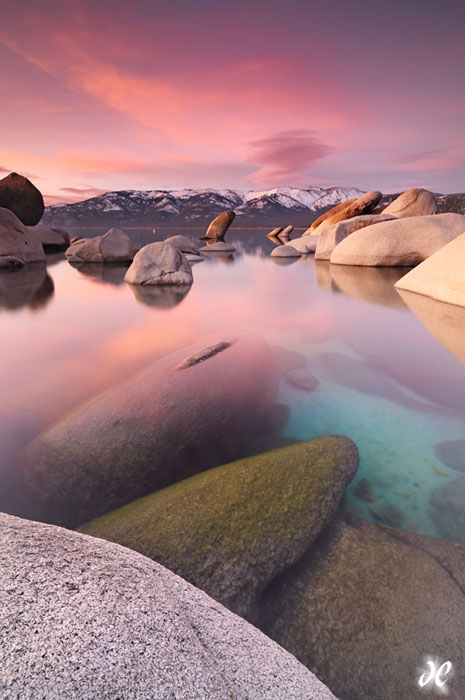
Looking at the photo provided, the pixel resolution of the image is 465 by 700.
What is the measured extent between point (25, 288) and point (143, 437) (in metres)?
10.4

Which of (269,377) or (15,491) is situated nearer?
(15,491)

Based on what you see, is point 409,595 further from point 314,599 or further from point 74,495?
point 74,495

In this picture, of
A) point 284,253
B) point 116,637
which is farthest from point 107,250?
point 116,637

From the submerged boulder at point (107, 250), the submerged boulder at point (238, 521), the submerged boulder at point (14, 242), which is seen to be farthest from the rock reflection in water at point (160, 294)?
the submerged boulder at point (14, 242)

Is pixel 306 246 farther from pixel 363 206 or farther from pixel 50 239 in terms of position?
pixel 50 239

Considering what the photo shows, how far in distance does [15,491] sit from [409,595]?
256 cm

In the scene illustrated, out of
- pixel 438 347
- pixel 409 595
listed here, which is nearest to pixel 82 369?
pixel 409 595

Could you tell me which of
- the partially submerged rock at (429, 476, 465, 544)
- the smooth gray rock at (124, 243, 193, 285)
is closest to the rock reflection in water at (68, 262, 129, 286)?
the smooth gray rock at (124, 243, 193, 285)

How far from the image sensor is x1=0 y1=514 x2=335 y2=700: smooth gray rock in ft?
2.82

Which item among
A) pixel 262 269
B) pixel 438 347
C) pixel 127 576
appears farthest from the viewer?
pixel 262 269

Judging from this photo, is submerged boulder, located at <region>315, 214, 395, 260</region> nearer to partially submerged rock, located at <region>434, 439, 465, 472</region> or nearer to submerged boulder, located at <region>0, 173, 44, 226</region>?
partially submerged rock, located at <region>434, 439, 465, 472</region>

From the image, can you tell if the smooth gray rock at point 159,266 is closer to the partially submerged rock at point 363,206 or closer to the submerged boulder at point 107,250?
the submerged boulder at point 107,250

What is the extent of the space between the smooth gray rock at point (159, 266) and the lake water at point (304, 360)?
0.43 m

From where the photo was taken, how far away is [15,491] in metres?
2.54
